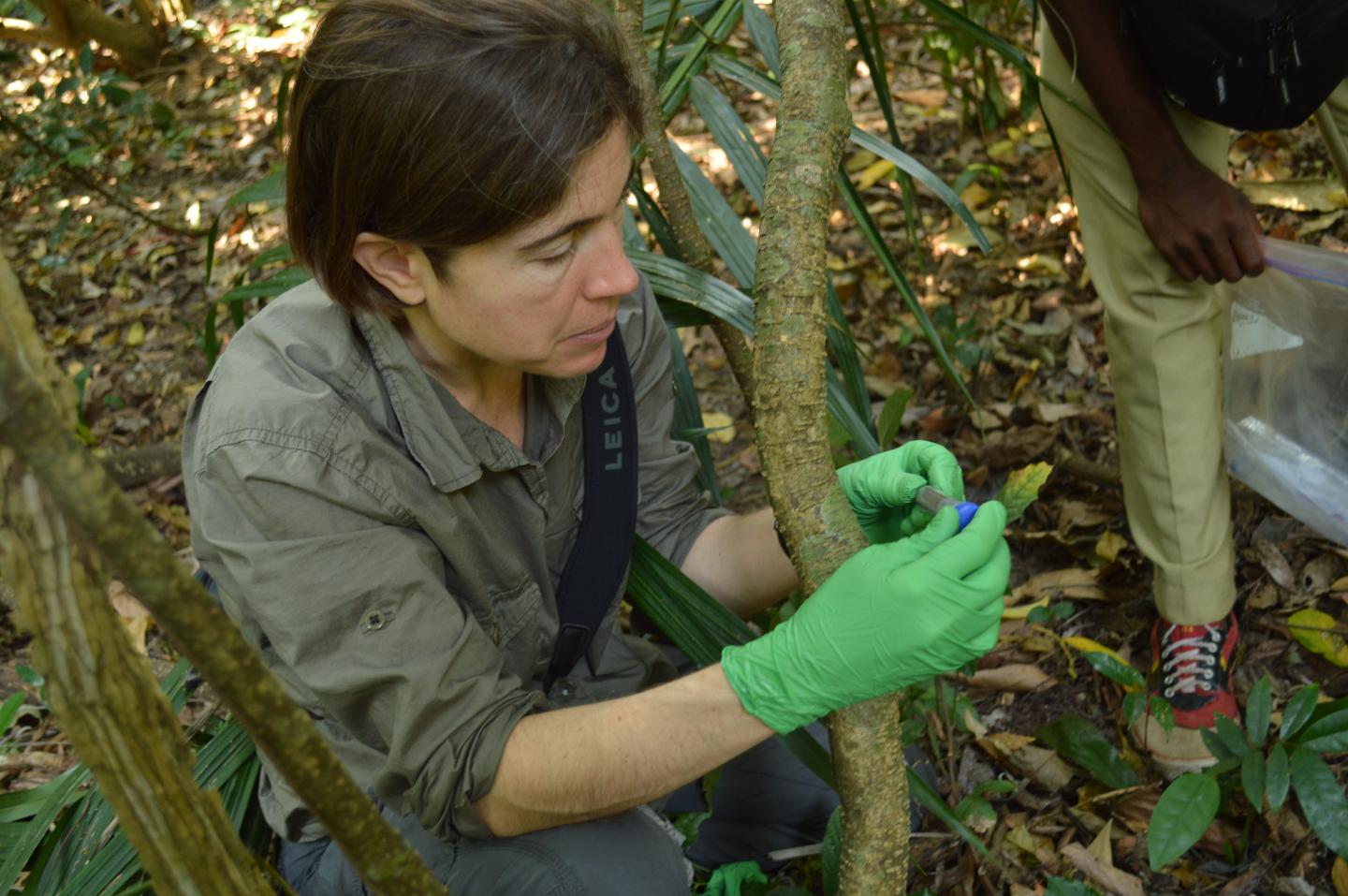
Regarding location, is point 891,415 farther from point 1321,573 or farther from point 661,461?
point 1321,573

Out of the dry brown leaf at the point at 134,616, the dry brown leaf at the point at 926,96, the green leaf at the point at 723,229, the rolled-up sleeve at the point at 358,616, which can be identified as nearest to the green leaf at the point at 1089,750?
the green leaf at the point at 723,229

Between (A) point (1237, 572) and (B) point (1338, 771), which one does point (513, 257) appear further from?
(A) point (1237, 572)

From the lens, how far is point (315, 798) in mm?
743

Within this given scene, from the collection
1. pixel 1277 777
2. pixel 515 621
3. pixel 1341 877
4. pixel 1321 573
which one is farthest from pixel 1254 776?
pixel 515 621

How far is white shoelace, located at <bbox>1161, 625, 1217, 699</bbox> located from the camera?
1.88 meters

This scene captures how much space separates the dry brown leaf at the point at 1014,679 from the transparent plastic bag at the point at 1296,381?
469mm

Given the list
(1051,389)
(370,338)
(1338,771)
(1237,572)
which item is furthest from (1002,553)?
(1051,389)

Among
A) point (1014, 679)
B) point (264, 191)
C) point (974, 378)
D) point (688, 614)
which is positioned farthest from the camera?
point (974, 378)

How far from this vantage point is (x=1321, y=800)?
4.83 ft

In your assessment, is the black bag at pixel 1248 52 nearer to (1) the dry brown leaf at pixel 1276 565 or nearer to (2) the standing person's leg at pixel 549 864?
(1) the dry brown leaf at pixel 1276 565

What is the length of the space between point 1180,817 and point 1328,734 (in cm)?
23

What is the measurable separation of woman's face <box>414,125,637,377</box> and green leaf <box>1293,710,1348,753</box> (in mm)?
1029

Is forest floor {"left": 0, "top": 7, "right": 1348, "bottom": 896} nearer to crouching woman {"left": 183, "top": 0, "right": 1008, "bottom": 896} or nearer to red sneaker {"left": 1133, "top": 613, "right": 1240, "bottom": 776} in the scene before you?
red sneaker {"left": 1133, "top": 613, "right": 1240, "bottom": 776}

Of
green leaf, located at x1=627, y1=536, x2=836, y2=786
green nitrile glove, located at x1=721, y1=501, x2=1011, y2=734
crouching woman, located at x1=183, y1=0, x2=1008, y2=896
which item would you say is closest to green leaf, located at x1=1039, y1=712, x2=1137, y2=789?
green leaf, located at x1=627, y1=536, x2=836, y2=786
